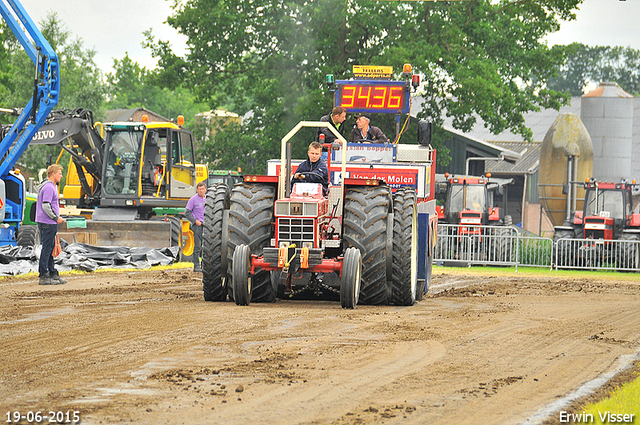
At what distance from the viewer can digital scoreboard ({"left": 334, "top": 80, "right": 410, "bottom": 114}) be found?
1580 cm

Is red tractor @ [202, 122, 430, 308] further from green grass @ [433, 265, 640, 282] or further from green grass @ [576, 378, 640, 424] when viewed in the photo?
green grass @ [433, 265, 640, 282]

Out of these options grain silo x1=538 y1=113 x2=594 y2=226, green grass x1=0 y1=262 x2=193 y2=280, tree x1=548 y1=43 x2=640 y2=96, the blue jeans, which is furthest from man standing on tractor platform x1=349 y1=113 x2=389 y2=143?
tree x1=548 y1=43 x2=640 y2=96

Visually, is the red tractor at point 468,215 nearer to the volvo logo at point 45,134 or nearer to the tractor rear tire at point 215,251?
the volvo logo at point 45,134

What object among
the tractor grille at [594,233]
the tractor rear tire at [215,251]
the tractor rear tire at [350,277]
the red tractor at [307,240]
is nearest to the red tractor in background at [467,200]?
the tractor grille at [594,233]

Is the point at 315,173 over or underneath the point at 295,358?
over

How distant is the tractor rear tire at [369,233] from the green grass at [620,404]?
4.67 metres

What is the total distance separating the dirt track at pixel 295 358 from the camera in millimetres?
5758

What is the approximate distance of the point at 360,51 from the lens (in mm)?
33094

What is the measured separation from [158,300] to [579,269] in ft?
49.9

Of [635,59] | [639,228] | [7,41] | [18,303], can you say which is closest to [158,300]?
[18,303]

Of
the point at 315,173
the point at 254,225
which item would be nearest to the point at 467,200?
the point at 315,173

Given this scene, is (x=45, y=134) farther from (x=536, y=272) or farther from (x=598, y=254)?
(x=598, y=254)

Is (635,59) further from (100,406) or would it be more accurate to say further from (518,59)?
(100,406)

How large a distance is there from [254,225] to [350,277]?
1.34 meters
